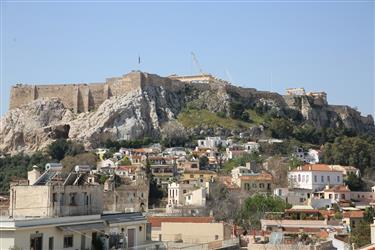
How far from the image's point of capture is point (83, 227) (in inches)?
674

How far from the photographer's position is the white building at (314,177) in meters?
66.6

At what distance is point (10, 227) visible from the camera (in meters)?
14.6

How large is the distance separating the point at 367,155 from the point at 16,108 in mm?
52468

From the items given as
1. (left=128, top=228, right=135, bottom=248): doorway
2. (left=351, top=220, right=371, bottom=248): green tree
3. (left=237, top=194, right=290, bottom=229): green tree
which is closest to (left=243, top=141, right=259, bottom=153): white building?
(left=237, top=194, right=290, bottom=229): green tree

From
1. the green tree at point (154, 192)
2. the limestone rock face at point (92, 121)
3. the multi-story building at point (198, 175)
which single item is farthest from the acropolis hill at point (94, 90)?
the green tree at point (154, 192)

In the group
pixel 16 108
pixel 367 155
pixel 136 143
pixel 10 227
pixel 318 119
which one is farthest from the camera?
pixel 318 119

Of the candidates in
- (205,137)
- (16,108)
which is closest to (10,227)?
(205,137)

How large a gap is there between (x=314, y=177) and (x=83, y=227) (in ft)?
170

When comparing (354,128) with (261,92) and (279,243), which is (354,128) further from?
(279,243)

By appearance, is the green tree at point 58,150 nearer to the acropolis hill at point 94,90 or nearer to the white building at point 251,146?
the acropolis hill at point 94,90

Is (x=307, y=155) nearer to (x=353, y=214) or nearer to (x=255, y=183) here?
(x=255, y=183)

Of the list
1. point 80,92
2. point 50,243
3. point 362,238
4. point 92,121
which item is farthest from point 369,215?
point 80,92

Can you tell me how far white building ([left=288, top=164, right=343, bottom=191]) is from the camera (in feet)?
218

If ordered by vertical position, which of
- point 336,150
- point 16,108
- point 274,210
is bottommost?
point 274,210
